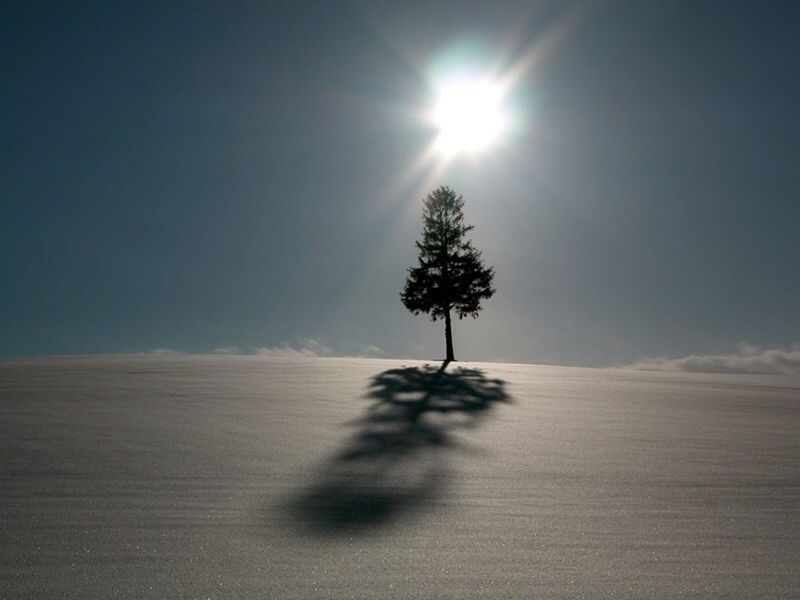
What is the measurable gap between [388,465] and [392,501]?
77 centimetres

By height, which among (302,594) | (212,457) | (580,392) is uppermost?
(580,392)

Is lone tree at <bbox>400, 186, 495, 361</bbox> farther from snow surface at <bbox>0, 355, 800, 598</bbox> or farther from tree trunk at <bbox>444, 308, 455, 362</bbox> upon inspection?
snow surface at <bbox>0, 355, 800, 598</bbox>

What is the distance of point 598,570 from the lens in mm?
2391

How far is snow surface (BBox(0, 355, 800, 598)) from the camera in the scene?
7.59 ft

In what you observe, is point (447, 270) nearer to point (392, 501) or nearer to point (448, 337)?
point (448, 337)

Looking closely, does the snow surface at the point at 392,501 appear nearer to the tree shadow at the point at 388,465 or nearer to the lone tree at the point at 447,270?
the tree shadow at the point at 388,465

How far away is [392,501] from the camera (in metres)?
3.27

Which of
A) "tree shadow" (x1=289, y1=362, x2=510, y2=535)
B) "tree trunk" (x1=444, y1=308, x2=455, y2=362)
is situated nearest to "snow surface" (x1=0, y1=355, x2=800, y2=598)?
"tree shadow" (x1=289, y1=362, x2=510, y2=535)

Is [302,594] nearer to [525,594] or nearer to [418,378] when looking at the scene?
[525,594]

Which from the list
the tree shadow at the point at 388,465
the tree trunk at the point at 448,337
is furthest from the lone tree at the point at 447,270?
the tree shadow at the point at 388,465

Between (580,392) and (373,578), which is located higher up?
(580,392)

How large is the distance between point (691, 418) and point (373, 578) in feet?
17.0

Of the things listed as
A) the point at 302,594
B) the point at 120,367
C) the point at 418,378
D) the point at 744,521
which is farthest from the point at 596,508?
the point at 120,367

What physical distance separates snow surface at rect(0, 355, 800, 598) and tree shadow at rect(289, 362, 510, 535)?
0.8 inches
